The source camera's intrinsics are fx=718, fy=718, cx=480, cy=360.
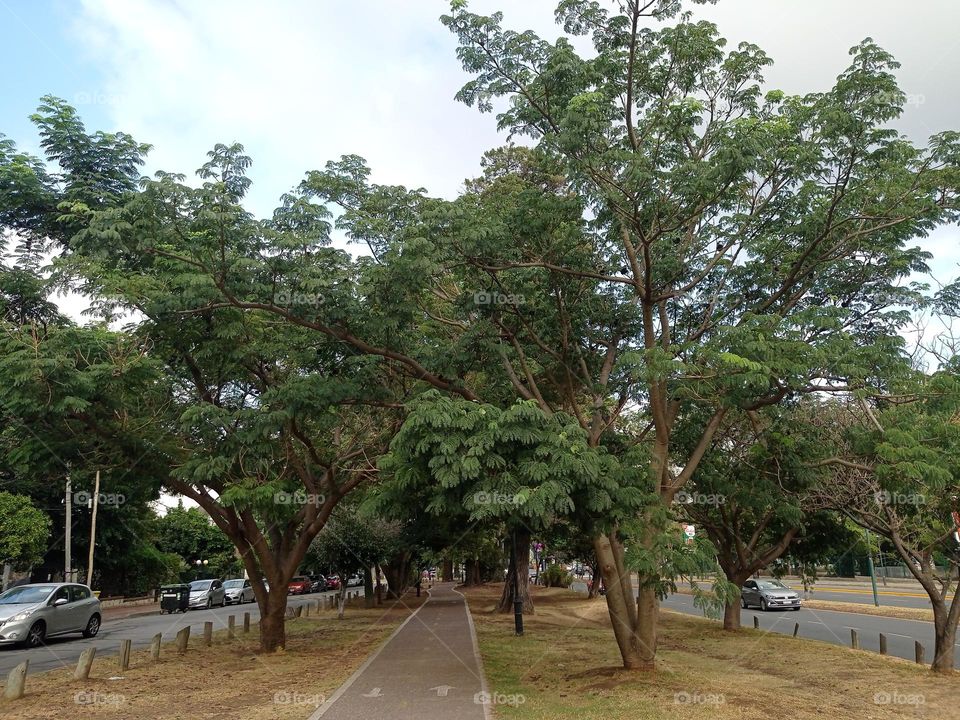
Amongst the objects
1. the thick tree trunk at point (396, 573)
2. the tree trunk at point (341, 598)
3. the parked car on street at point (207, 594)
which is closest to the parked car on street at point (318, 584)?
the parked car on street at point (207, 594)

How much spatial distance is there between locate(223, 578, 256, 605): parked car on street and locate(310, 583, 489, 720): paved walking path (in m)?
22.3

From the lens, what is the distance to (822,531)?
17891mm

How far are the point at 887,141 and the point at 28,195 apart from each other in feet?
44.9

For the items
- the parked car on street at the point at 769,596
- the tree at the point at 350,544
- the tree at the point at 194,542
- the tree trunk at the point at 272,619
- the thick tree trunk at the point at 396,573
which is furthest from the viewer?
the tree at the point at 194,542

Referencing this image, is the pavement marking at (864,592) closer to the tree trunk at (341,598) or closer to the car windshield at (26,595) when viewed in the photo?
the tree trunk at (341,598)

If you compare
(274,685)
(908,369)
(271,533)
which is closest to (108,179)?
(271,533)

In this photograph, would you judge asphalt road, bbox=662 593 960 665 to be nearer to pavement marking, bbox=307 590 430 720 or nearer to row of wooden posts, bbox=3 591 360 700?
pavement marking, bbox=307 590 430 720

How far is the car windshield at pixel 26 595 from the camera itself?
17.1 m

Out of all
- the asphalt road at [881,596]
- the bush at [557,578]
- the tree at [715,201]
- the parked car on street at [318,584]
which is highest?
the tree at [715,201]

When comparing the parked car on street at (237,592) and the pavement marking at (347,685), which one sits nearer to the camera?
the pavement marking at (347,685)

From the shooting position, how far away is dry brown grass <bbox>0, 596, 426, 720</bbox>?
8.98 metres

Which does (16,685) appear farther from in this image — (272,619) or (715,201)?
(715,201)

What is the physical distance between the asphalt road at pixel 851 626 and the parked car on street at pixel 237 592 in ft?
73.2

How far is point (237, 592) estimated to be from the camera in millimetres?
37000
